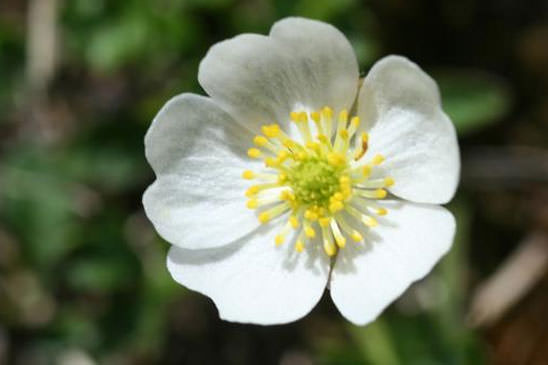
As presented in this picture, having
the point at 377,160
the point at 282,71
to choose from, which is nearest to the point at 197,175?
the point at 282,71

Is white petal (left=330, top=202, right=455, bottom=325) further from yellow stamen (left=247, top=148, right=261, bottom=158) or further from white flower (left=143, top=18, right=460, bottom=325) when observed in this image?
yellow stamen (left=247, top=148, right=261, bottom=158)

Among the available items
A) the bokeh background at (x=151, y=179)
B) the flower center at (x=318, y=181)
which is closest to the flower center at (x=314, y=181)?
the flower center at (x=318, y=181)

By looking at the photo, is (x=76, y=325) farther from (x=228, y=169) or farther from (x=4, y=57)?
(x=228, y=169)

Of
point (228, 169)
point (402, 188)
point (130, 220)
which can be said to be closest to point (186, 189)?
point (228, 169)

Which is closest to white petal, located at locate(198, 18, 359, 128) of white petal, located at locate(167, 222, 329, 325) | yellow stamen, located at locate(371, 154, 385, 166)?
yellow stamen, located at locate(371, 154, 385, 166)

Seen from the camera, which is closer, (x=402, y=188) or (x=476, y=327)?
(x=402, y=188)

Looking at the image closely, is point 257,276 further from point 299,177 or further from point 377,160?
point 377,160
